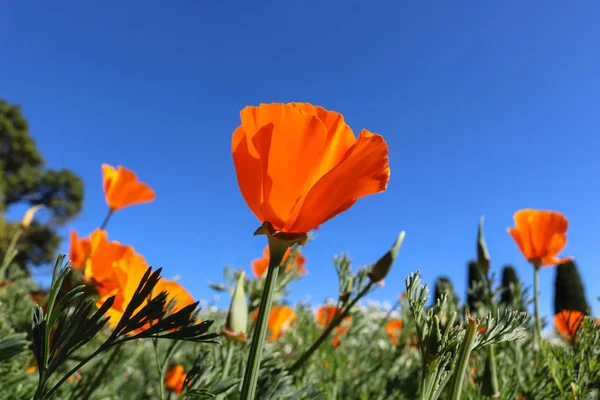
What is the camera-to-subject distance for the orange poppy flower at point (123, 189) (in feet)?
6.78

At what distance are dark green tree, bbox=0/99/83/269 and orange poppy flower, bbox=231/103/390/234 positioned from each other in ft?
71.8

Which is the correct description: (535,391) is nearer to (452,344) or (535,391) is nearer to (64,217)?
(452,344)

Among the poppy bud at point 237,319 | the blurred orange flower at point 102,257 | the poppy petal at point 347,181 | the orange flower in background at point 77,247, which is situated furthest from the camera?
the orange flower in background at point 77,247

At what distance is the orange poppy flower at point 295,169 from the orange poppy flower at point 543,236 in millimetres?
1081

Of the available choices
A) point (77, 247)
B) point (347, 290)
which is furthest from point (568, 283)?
point (77, 247)

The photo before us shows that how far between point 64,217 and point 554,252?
24.4m

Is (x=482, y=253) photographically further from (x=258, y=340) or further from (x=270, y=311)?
(x=258, y=340)

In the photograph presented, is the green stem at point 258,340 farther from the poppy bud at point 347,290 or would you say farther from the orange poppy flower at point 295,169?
the poppy bud at point 347,290

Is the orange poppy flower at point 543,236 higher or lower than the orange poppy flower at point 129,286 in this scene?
higher

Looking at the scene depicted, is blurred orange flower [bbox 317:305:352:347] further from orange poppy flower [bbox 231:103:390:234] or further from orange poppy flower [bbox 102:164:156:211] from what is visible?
orange poppy flower [bbox 231:103:390:234]

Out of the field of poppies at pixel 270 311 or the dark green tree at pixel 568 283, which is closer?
the field of poppies at pixel 270 311

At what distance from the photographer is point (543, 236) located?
147 centimetres

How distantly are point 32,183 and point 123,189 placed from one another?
2260cm

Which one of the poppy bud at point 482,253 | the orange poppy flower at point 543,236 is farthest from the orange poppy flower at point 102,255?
the orange poppy flower at point 543,236
